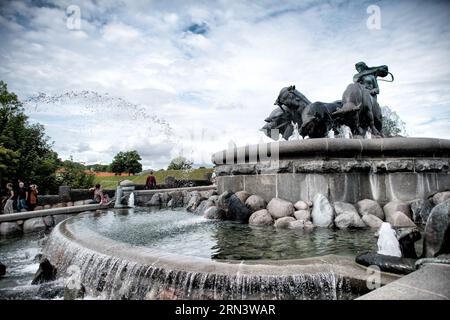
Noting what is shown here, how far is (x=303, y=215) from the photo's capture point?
5805 millimetres

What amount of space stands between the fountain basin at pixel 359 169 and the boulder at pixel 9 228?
23.7 feet

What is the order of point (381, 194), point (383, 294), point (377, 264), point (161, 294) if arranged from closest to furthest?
point (383, 294) < point (377, 264) < point (161, 294) < point (381, 194)

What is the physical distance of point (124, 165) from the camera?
77125mm

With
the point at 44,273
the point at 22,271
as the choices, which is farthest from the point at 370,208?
the point at 22,271

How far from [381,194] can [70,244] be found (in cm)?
644

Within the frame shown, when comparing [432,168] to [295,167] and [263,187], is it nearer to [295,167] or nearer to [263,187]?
[295,167]

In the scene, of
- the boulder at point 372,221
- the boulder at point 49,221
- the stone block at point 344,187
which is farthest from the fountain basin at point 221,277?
the boulder at point 49,221

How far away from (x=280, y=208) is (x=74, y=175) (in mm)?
20895

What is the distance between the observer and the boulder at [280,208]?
598 centimetres

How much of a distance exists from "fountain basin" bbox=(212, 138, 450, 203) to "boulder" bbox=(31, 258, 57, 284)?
463cm

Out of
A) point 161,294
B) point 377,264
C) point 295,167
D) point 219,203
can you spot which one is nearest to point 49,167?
point 219,203

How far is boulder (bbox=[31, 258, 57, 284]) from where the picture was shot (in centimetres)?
427

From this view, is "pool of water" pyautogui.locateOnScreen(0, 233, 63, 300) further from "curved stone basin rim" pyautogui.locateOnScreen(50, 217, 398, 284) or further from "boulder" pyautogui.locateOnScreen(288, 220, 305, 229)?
"boulder" pyautogui.locateOnScreen(288, 220, 305, 229)

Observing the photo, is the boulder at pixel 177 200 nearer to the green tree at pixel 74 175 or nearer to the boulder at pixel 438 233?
the boulder at pixel 438 233
